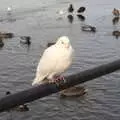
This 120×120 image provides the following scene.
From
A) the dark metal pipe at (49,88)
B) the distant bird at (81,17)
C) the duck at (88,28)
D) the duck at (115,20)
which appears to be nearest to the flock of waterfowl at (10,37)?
the duck at (88,28)

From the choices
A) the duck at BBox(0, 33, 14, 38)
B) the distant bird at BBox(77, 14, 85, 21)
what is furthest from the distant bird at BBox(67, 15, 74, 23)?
the duck at BBox(0, 33, 14, 38)

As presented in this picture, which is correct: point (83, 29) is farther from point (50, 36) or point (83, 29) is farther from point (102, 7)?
point (102, 7)

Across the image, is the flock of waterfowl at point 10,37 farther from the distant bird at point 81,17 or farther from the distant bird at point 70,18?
the distant bird at point 81,17

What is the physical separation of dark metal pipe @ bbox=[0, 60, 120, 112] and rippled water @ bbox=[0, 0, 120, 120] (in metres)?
15.0

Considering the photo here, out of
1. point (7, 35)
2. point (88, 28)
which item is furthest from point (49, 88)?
point (88, 28)

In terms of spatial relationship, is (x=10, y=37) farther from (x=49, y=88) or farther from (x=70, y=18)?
(x=49, y=88)

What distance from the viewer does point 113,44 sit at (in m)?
34.2

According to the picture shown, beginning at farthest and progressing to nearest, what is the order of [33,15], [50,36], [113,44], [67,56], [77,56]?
1. [33,15]
2. [50,36]
3. [113,44]
4. [77,56]
5. [67,56]

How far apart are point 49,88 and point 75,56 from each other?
84.9 feet

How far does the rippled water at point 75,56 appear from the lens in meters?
20.3

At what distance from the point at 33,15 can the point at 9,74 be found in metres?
22.7

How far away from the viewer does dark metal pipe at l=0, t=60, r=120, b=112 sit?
12.0 ft

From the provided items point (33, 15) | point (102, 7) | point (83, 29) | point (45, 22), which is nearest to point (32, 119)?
point (83, 29)

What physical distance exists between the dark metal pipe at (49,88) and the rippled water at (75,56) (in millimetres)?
15026
